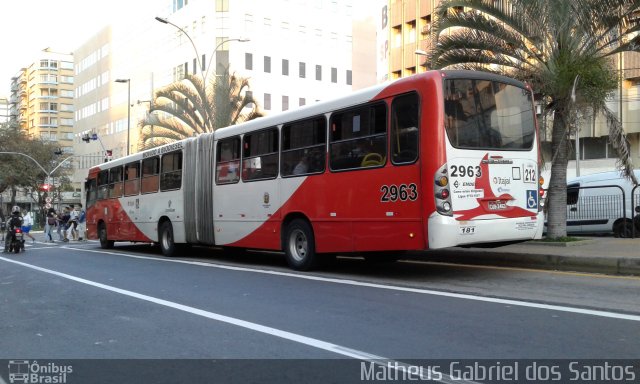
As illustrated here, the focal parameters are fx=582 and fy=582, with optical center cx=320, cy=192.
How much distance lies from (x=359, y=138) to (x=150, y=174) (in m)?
9.49

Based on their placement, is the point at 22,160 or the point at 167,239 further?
the point at 22,160

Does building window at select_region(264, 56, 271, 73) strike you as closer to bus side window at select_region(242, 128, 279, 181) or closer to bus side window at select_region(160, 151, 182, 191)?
bus side window at select_region(160, 151, 182, 191)

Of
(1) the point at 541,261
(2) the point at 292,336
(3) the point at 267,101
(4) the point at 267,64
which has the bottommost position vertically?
(2) the point at 292,336

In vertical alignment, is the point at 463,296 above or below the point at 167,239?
below

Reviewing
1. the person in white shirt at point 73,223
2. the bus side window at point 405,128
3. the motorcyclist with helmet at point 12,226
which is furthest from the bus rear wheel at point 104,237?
the bus side window at point 405,128

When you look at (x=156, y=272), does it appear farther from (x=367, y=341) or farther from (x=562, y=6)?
(x=562, y=6)

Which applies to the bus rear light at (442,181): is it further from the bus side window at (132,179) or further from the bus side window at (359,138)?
the bus side window at (132,179)

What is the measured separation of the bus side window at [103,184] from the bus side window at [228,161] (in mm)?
7972

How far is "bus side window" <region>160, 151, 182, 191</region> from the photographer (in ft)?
52.5

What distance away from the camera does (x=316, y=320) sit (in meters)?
6.79

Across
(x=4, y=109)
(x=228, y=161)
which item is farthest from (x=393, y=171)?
(x=4, y=109)

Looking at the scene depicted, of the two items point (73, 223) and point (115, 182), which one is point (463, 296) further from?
point (73, 223)

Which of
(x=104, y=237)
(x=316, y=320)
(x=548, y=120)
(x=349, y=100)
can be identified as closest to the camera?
(x=316, y=320)

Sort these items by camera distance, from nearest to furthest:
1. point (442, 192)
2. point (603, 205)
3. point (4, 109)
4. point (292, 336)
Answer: point (292, 336) < point (442, 192) < point (603, 205) < point (4, 109)
